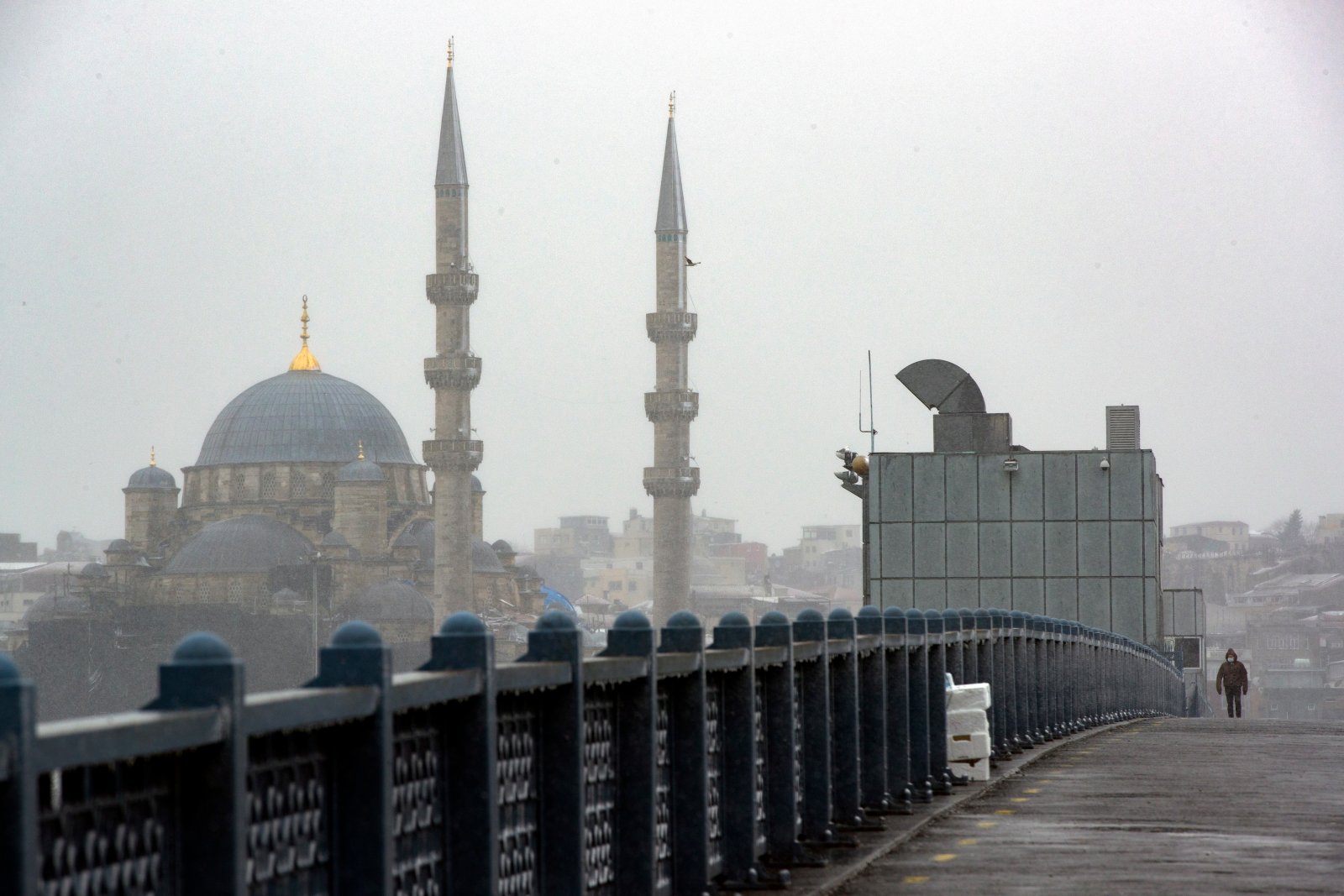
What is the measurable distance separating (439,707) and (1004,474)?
1483 inches

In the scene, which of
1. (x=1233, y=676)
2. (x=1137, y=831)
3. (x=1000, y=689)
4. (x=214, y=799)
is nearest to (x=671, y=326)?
(x=1233, y=676)

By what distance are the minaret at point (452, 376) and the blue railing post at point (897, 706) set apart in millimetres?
83226

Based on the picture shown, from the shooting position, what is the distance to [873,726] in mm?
9742

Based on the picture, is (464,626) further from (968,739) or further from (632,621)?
(968,739)

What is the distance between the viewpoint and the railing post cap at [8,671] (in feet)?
10.1

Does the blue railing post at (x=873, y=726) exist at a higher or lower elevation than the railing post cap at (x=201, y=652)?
lower

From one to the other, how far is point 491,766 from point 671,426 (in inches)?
3699

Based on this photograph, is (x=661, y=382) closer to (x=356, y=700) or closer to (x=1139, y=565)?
(x=1139, y=565)

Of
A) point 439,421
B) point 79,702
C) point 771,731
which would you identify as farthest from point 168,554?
point 771,731

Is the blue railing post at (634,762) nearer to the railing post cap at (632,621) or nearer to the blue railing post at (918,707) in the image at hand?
the railing post cap at (632,621)

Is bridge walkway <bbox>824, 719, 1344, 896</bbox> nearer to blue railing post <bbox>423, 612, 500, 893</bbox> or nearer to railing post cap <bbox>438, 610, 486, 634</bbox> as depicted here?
blue railing post <bbox>423, 612, 500, 893</bbox>

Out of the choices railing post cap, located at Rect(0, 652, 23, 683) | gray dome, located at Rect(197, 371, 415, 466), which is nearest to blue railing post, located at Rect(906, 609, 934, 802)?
railing post cap, located at Rect(0, 652, 23, 683)

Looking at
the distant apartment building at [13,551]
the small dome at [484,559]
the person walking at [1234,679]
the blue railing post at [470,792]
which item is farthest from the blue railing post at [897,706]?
the distant apartment building at [13,551]

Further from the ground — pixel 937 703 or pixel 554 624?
pixel 554 624
